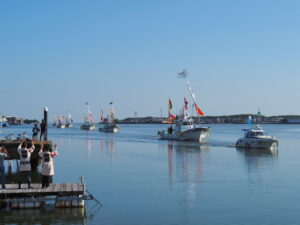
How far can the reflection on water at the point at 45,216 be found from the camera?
62.8 ft

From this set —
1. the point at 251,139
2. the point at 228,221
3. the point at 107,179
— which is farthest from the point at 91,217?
the point at 251,139

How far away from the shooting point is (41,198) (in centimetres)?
2109

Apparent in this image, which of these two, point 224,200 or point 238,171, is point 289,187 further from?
point 238,171

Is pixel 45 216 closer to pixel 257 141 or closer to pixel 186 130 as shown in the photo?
pixel 257 141

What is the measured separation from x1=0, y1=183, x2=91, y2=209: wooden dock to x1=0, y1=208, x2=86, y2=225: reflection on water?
27cm

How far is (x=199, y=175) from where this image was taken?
107 ft

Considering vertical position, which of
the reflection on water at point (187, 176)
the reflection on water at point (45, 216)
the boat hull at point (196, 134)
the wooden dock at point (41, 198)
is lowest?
the reflection on water at point (45, 216)

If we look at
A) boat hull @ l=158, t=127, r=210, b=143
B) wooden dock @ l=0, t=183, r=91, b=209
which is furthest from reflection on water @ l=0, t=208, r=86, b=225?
boat hull @ l=158, t=127, r=210, b=143

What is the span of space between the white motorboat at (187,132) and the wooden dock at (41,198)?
55.5 m

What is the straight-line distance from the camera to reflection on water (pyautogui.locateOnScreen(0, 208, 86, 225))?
62.8 ft

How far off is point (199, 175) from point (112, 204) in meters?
11.2

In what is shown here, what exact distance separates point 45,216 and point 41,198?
4.82 feet

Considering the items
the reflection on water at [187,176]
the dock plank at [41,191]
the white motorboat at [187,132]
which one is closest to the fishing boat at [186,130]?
the white motorboat at [187,132]

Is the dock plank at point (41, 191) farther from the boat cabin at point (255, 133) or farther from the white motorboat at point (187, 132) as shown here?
the white motorboat at point (187, 132)
